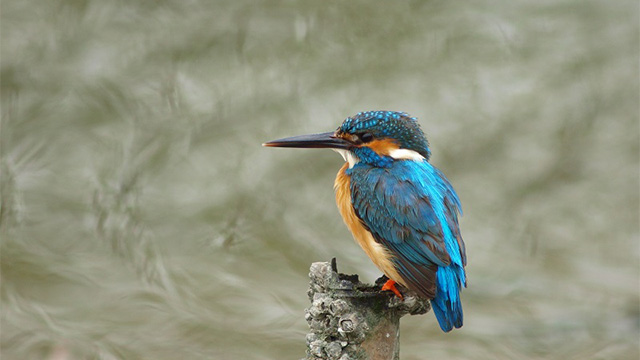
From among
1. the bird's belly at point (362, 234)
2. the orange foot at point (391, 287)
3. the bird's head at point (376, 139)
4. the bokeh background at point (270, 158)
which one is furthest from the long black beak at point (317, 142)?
the bokeh background at point (270, 158)

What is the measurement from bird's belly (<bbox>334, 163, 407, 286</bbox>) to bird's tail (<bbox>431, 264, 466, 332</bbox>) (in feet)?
0.46

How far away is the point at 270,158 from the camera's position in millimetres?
4203

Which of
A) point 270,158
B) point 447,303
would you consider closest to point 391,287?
point 447,303

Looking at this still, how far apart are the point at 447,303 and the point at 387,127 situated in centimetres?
58

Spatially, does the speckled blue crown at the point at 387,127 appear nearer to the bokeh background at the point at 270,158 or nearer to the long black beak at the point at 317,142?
the long black beak at the point at 317,142

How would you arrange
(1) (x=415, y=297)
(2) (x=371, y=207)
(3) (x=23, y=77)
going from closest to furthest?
(1) (x=415, y=297) → (2) (x=371, y=207) → (3) (x=23, y=77)

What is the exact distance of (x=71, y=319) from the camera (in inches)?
169

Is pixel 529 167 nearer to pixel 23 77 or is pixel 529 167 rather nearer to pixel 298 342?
pixel 298 342

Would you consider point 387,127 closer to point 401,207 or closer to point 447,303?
point 401,207

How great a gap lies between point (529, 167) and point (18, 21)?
273cm

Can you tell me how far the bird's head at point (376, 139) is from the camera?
246 cm

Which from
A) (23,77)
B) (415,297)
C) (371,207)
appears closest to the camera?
(415,297)

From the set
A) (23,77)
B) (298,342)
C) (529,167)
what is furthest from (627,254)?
(23,77)

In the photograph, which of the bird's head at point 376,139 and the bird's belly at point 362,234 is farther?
the bird's head at point 376,139
